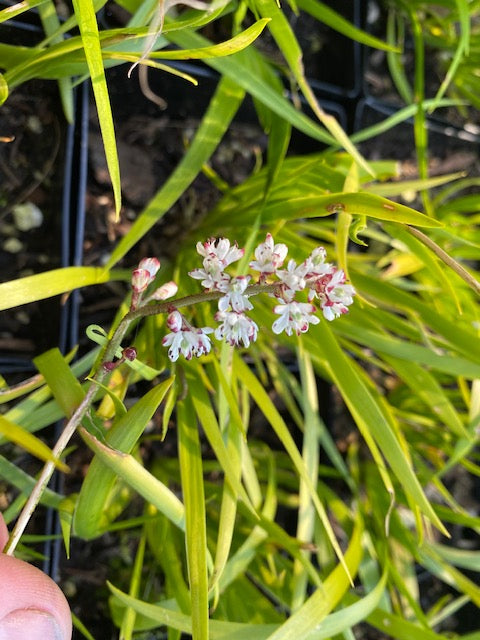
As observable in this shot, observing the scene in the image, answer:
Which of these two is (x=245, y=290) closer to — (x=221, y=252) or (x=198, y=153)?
(x=221, y=252)

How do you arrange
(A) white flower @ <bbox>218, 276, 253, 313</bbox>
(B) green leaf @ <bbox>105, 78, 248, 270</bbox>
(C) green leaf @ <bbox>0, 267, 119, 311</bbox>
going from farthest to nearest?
1. (B) green leaf @ <bbox>105, 78, 248, 270</bbox>
2. (C) green leaf @ <bbox>0, 267, 119, 311</bbox>
3. (A) white flower @ <bbox>218, 276, 253, 313</bbox>

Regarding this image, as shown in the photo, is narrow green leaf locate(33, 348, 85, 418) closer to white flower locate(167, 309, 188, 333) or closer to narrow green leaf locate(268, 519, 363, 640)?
white flower locate(167, 309, 188, 333)

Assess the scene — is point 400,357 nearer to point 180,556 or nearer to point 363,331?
point 363,331

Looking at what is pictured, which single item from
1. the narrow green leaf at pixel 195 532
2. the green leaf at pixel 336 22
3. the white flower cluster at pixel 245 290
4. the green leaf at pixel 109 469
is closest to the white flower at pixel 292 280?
the white flower cluster at pixel 245 290

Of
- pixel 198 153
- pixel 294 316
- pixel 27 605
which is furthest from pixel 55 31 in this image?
pixel 27 605

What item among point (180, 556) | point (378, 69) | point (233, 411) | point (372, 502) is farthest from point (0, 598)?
point (378, 69)

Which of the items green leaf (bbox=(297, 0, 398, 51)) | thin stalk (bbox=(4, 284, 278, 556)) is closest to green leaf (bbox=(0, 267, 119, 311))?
thin stalk (bbox=(4, 284, 278, 556))

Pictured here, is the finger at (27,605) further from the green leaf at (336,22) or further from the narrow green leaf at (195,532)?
the green leaf at (336,22)
